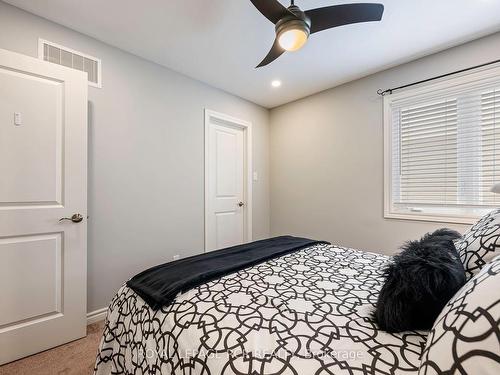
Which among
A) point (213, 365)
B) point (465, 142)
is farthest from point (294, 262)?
point (465, 142)

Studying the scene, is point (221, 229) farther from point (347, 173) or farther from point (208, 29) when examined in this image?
point (208, 29)

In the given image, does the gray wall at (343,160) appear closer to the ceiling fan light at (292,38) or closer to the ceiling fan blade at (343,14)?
the ceiling fan blade at (343,14)

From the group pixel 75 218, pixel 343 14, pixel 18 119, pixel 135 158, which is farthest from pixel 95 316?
pixel 343 14

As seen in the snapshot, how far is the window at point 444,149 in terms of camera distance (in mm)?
2102

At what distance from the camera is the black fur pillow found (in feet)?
2.39

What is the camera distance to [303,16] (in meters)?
1.40

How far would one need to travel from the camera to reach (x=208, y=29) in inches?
78.8

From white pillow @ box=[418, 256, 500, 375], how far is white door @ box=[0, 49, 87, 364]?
2230 millimetres

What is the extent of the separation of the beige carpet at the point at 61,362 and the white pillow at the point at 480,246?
86.1 inches

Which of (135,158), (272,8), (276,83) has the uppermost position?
(276,83)

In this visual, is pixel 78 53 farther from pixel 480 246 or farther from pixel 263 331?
pixel 480 246

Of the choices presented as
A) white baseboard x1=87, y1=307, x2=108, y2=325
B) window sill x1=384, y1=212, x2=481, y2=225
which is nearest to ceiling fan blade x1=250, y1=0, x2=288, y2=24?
window sill x1=384, y1=212, x2=481, y2=225

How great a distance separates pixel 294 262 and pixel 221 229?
186cm

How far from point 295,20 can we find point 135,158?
1.88m
